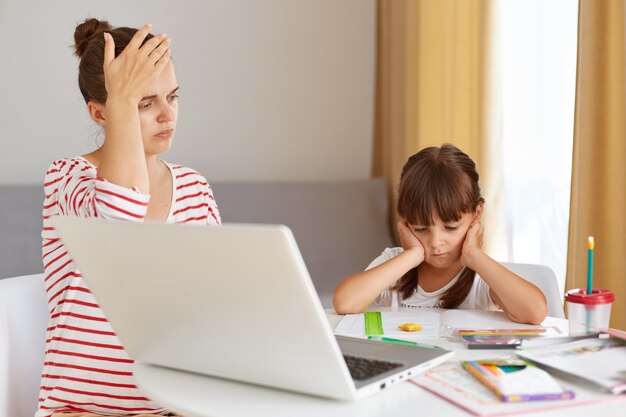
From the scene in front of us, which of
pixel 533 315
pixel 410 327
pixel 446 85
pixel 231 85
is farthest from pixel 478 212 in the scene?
pixel 231 85

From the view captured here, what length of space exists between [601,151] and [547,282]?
0.66 metres

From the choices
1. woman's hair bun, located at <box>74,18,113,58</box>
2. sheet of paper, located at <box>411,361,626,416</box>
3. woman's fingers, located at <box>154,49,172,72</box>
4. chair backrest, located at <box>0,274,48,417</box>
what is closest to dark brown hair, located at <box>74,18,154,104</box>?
woman's hair bun, located at <box>74,18,113,58</box>

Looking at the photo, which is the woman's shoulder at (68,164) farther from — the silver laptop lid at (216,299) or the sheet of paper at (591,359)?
the sheet of paper at (591,359)

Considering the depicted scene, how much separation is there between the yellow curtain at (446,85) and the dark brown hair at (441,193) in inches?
33.0

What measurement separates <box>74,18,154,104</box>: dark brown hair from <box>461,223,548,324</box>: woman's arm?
755 mm

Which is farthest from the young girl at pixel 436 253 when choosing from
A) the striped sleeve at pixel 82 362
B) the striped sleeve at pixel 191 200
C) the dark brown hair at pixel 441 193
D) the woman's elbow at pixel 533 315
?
the striped sleeve at pixel 82 362

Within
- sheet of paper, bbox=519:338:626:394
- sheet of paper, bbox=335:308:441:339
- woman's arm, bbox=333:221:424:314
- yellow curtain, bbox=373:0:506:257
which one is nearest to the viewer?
sheet of paper, bbox=519:338:626:394

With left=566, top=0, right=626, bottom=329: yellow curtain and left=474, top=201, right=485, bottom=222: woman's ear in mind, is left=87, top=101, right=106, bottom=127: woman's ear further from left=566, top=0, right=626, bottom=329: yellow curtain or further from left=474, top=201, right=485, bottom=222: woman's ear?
left=566, top=0, right=626, bottom=329: yellow curtain

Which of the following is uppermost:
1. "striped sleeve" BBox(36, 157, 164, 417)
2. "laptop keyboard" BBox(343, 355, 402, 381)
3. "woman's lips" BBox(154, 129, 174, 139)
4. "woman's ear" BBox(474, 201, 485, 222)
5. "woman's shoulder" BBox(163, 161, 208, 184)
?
"woman's lips" BBox(154, 129, 174, 139)

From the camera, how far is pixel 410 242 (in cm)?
172

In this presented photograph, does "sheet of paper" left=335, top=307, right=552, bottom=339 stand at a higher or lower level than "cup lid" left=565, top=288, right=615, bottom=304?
lower

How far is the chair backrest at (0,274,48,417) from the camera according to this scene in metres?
1.37

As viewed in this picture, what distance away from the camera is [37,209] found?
2.57 meters

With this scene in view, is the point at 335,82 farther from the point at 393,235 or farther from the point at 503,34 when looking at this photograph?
the point at 503,34
